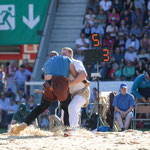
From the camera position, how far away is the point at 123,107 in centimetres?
1234

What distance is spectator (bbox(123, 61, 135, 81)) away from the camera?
617 inches

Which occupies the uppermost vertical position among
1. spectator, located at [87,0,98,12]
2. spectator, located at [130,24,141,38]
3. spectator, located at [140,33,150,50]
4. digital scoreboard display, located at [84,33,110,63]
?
spectator, located at [87,0,98,12]

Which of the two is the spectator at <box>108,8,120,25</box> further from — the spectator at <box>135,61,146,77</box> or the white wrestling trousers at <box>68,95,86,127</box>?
the white wrestling trousers at <box>68,95,86,127</box>

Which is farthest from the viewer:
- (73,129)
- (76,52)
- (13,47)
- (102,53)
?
(13,47)

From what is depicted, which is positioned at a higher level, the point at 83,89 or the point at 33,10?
the point at 33,10

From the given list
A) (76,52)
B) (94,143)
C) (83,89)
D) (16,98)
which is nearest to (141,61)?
(76,52)

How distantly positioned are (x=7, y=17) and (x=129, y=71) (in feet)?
18.6

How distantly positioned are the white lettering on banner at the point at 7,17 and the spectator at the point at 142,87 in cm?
702

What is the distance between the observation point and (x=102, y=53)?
1270cm

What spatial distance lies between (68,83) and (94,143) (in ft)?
5.53

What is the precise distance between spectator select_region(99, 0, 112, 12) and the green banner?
6.67 ft

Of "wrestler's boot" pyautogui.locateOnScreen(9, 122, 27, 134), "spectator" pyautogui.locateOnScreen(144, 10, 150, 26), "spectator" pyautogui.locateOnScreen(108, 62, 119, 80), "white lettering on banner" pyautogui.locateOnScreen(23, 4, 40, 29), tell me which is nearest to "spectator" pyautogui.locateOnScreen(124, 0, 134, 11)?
"spectator" pyautogui.locateOnScreen(144, 10, 150, 26)

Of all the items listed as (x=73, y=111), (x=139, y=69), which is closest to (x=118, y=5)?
(x=139, y=69)

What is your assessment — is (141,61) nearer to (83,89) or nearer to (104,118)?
(104,118)
